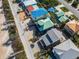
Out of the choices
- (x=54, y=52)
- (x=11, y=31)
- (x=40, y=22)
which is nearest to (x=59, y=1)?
(x=40, y=22)

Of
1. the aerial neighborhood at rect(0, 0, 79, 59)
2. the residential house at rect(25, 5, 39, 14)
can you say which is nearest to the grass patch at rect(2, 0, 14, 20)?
the aerial neighborhood at rect(0, 0, 79, 59)

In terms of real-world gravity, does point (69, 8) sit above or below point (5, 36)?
above

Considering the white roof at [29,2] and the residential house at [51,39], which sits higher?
the white roof at [29,2]

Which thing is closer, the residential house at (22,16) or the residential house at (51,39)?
the residential house at (51,39)

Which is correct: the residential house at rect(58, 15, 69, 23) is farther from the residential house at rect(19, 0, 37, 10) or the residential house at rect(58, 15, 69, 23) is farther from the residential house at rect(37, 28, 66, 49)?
the residential house at rect(19, 0, 37, 10)

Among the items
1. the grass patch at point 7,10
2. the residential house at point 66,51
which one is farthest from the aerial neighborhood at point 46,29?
the grass patch at point 7,10

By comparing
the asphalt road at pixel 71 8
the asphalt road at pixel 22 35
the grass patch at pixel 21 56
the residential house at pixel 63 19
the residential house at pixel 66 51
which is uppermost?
the asphalt road at pixel 71 8

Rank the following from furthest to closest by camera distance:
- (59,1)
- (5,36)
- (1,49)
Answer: (59,1)
(5,36)
(1,49)

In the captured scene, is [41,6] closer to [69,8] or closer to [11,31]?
[69,8]

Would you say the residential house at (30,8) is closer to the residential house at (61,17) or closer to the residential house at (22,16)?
the residential house at (22,16)
